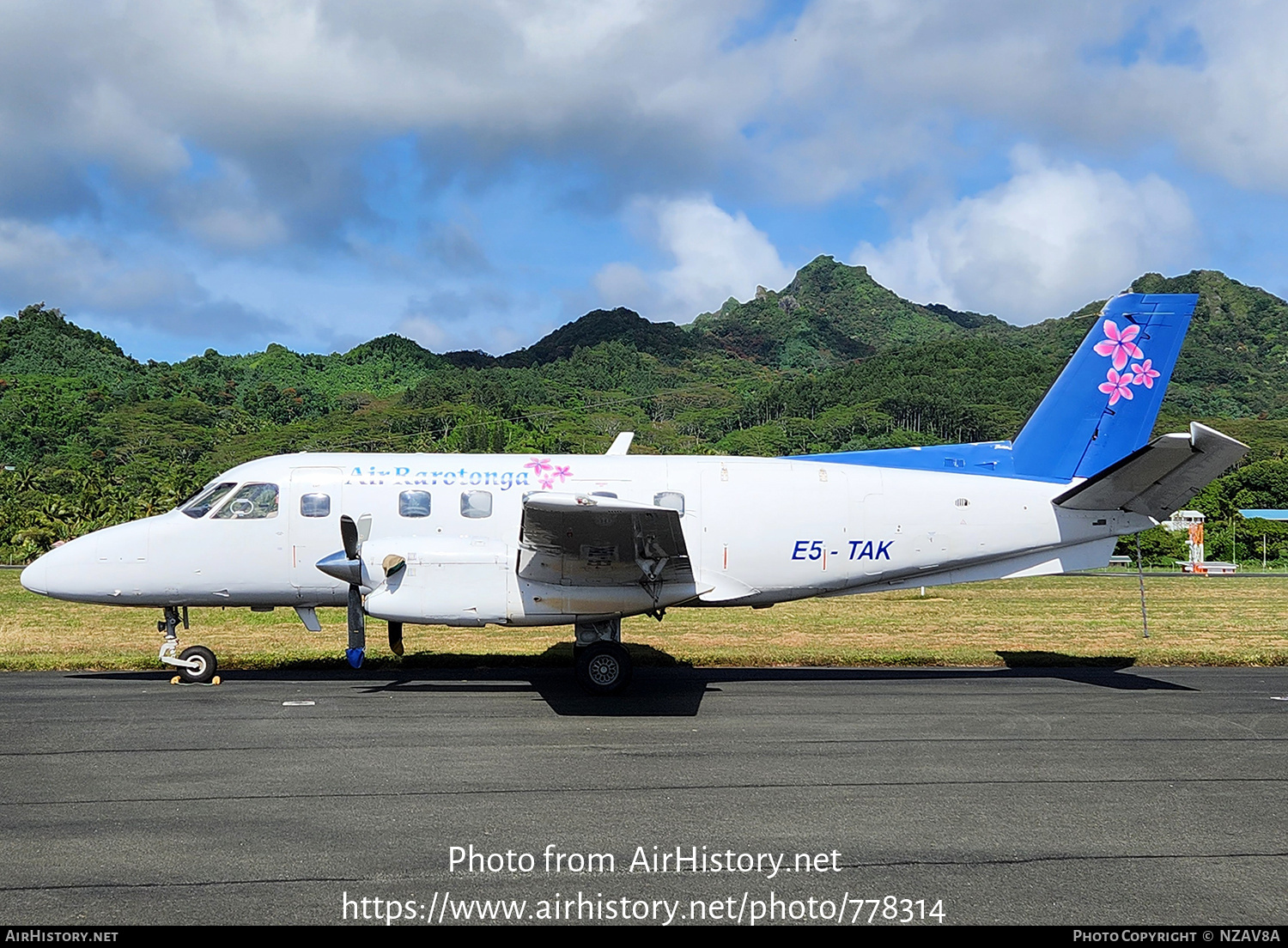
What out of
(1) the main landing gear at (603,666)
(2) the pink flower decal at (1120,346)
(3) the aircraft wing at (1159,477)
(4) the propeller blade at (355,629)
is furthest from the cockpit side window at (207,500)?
(2) the pink flower decal at (1120,346)

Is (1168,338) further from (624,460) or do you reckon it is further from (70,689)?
(70,689)

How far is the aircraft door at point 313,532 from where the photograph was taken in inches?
562

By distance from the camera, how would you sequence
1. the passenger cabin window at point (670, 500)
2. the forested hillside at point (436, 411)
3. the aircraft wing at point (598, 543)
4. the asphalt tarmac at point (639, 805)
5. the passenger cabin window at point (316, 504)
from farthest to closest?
the forested hillside at point (436, 411) → the passenger cabin window at point (670, 500) → the passenger cabin window at point (316, 504) → the aircraft wing at point (598, 543) → the asphalt tarmac at point (639, 805)

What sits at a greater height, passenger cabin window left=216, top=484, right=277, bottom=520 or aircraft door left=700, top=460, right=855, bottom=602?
passenger cabin window left=216, top=484, right=277, bottom=520

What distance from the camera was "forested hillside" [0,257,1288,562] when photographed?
92875mm

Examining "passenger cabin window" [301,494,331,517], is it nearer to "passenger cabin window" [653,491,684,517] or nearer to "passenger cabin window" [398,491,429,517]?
"passenger cabin window" [398,491,429,517]

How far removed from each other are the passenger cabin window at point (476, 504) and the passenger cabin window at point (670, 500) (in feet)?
7.65

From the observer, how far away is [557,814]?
8.16m

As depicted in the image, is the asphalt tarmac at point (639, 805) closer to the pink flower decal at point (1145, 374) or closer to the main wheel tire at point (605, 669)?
the main wheel tire at point (605, 669)

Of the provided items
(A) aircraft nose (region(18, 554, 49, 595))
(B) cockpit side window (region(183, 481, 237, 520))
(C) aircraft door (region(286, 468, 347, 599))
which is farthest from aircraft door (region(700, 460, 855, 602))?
(A) aircraft nose (region(18, 554, 49, 595))

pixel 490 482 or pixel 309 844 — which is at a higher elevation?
pixel 490 482

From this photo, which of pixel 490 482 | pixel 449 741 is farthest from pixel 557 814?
pixel 490 482

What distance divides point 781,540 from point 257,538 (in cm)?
739

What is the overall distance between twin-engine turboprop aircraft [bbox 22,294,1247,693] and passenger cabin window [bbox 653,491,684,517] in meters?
0.03
